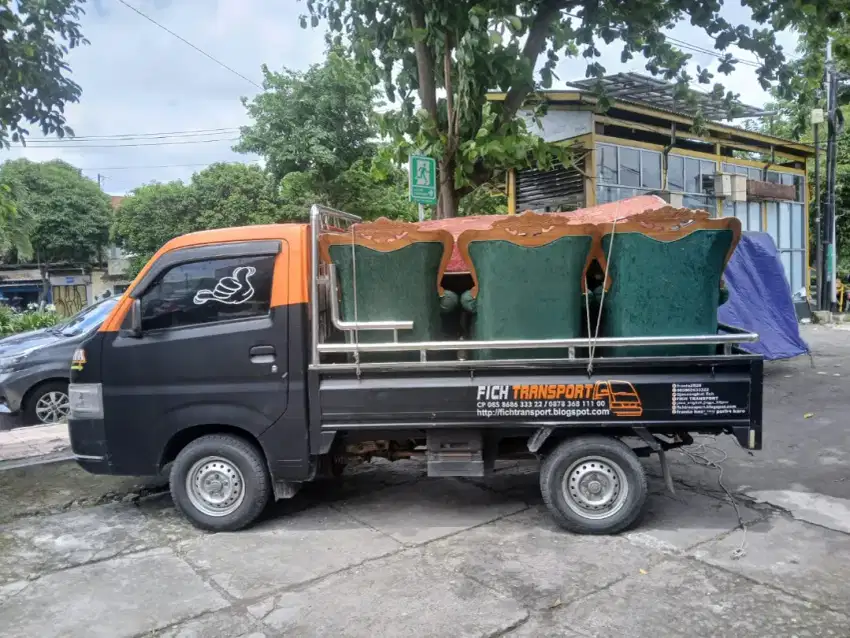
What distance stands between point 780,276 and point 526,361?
7637 mm

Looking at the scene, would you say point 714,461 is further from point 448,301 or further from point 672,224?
point 448,301

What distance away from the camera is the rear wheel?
8.29 meters

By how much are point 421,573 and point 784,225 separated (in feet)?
67.4

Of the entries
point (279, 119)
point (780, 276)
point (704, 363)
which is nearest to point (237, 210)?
point (279, 119)

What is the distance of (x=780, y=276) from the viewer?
402 inches

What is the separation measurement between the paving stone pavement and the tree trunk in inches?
145

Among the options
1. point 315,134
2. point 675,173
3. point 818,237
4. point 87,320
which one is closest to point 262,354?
point 87,320

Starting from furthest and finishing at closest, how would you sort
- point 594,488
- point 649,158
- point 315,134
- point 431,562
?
point 315,134
point 649,158
point 594,488
point 431,562

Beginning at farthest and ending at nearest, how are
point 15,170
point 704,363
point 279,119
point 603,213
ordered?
1. point 15,170
2. point 279,119
3. point 603,213
4. point 704,363

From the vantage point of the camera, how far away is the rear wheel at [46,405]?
829 centimetres

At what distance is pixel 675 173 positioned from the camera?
16438 millimetres

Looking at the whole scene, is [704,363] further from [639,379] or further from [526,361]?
[526,361]

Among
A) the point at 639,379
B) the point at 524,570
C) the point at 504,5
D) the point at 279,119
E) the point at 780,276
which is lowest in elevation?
the point at 524,570

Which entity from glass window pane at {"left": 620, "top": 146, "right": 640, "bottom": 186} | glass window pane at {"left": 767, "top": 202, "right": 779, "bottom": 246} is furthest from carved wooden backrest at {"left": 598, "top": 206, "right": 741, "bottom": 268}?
glass window pane at {"left": 767, "top": 202, "right": 779, "bottom": 246}
